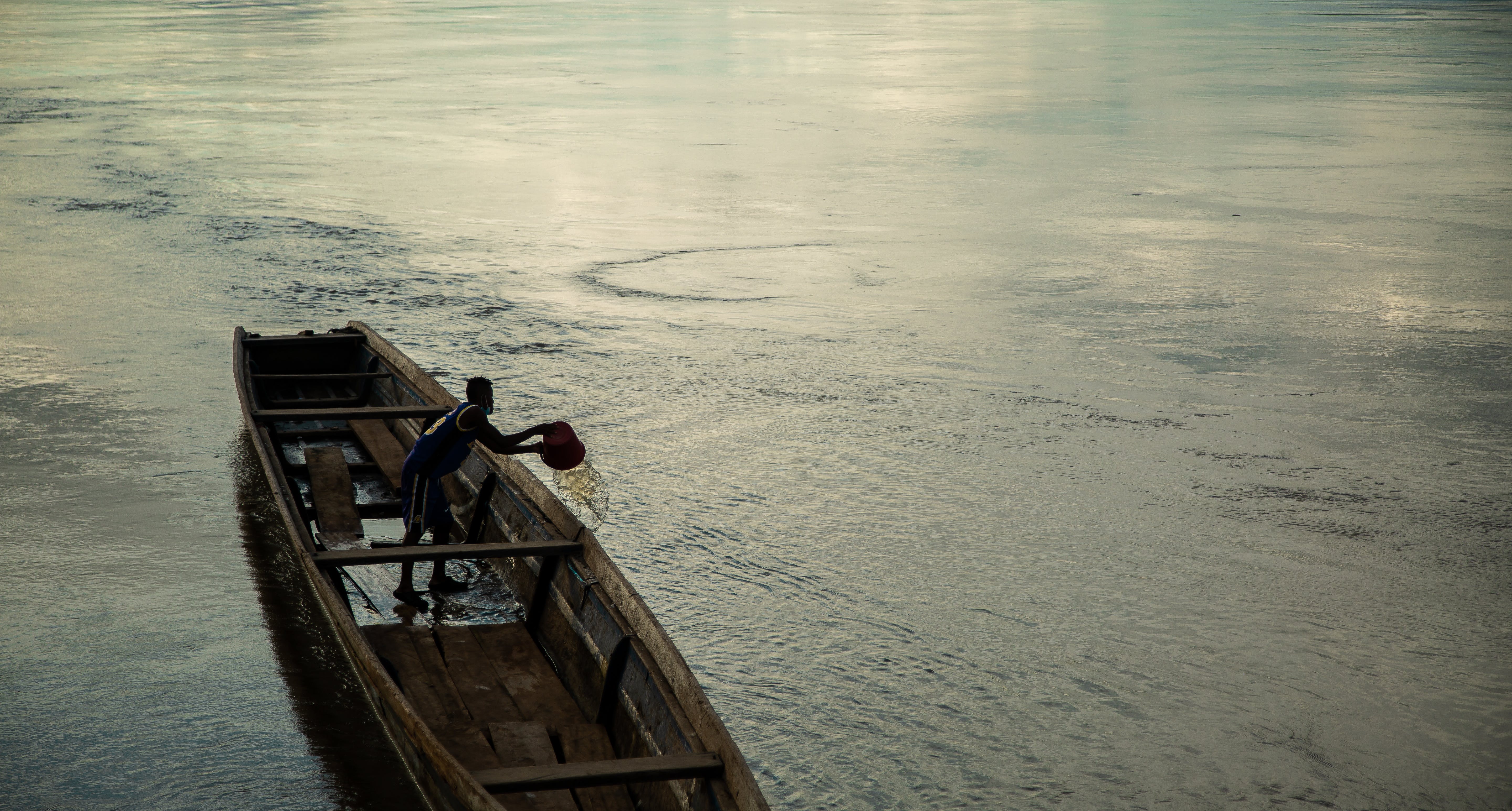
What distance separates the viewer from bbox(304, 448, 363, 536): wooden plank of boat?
6543mm

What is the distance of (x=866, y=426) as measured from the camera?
8.05 metres

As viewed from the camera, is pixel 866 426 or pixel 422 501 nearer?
pixel 422 501

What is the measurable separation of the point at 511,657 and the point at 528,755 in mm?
817

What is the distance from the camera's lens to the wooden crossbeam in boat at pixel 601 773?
3.83 meters

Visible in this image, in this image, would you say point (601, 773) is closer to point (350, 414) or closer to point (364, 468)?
point (350, 414)

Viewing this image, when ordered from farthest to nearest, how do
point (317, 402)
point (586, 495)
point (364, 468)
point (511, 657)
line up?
1. point (317, 402)
2. point (364, 468)
3. point (586, 495)
4. point (511, 657)

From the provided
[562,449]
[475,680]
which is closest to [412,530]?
[562,449]

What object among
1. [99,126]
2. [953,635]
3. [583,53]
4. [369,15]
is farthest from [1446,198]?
[369,15]

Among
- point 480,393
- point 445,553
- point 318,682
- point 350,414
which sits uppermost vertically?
point 480,393

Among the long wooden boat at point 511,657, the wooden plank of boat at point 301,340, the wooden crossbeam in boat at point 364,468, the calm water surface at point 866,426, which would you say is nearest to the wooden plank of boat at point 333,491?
the long wooden boat at point 511,657

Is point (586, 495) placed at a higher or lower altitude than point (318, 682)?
higher

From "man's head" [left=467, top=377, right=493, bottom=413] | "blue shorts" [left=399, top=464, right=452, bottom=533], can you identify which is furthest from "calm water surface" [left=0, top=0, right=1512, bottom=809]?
"man's head" [left=467, top=377, right=493, bottom=413]

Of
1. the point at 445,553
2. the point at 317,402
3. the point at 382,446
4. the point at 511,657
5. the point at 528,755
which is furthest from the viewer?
the point at 317,402

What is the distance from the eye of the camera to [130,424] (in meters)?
8.00
